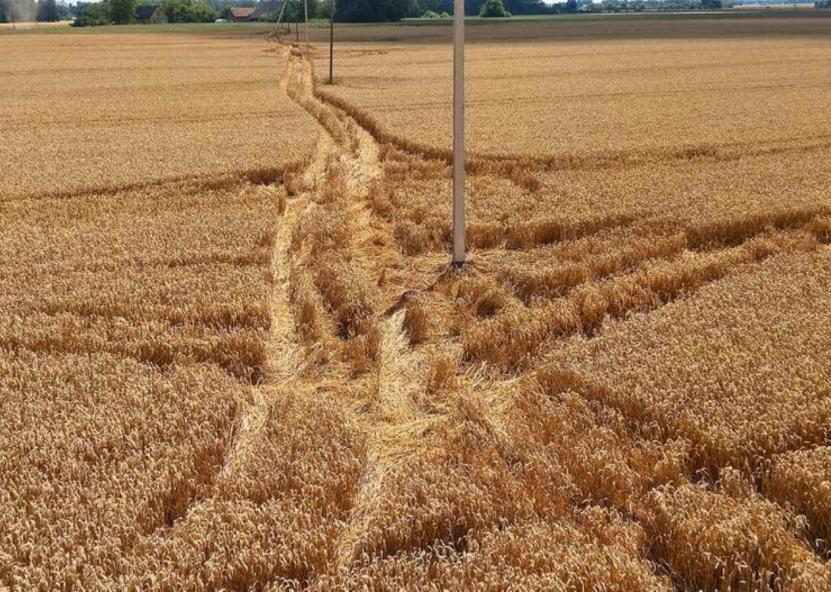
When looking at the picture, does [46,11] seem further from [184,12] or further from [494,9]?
[494,9]

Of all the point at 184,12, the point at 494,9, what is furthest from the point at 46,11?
the point at 494,9

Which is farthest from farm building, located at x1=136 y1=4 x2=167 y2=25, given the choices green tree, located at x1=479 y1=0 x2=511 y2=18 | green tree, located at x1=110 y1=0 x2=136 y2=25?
green tree, located at x1=479 y1=0 x2=511 y2=18

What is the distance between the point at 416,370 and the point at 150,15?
169 metres

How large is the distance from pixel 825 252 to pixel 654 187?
4401 millimetres

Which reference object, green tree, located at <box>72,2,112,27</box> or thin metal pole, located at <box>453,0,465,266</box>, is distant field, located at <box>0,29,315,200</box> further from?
green tree, located at <box>72,2,112,27</box>

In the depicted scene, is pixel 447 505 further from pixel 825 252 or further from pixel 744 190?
pixel 744 190

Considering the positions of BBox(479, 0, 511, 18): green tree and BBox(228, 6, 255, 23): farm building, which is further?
BBox(228, 6, 255, 23): farm building

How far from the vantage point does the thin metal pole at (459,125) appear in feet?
31.8

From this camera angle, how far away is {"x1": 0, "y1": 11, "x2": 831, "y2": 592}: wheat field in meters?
4.73

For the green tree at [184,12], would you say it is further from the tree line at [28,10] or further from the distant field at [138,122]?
the distant field at [138,122]

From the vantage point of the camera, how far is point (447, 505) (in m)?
5.09

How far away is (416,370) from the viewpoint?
7.71m

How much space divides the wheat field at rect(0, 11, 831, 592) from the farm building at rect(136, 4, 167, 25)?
14434 cm

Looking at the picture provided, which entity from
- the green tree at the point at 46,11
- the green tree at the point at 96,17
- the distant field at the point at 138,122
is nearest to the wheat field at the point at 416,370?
the distant field at the point at 138,122
